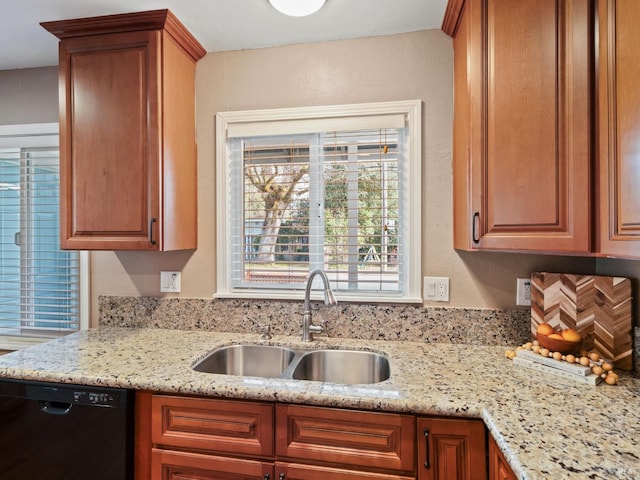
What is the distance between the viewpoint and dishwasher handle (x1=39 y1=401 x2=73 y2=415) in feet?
4.38

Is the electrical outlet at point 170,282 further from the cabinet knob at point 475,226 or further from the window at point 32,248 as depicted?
the cabinet knob at point 475,226

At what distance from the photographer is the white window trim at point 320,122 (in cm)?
175

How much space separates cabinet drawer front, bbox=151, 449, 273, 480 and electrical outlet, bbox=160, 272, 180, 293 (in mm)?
858

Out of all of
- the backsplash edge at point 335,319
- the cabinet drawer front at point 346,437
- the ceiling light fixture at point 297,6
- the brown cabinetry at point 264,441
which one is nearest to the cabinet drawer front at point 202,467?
the brown cabinetry at point 264,441

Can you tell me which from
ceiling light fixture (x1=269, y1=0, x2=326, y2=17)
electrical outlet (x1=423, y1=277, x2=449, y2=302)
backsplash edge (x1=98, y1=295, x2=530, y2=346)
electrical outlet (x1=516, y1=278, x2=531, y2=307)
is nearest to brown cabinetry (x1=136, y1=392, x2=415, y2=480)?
backsplash edge (x1=98, y1=295, x2=530, y2=346)

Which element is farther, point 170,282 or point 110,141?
point 170,282

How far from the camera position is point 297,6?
150cm

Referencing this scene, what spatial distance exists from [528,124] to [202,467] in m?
1.64

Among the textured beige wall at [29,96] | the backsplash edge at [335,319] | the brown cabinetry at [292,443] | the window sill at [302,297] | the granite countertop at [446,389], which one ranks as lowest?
the brown cabinetry at [292,443]

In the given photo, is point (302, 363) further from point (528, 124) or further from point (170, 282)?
point (528, 124)

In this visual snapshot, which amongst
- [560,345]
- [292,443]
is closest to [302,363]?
[292,443]

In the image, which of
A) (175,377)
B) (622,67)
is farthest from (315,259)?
(622,67)

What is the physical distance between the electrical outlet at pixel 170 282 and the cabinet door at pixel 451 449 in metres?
1.41

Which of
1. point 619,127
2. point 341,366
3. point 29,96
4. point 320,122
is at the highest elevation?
point 29,96
